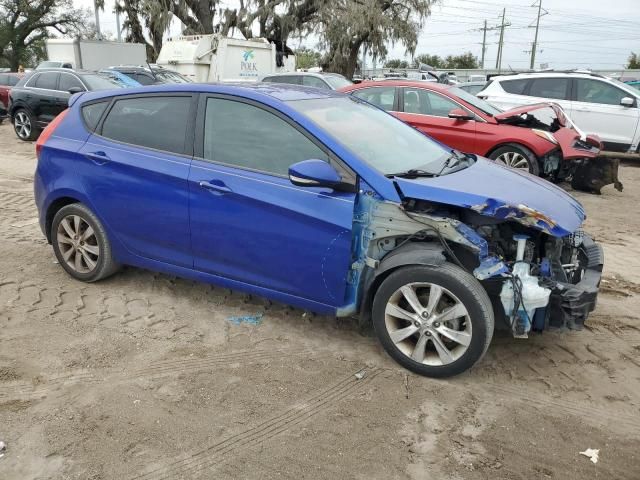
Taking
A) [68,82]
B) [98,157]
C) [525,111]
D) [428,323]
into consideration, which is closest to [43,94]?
[68,82]

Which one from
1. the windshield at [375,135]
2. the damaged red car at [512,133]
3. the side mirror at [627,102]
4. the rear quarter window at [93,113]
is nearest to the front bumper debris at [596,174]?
the damaged red car at [512,133]

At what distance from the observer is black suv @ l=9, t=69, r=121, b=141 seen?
11625mm

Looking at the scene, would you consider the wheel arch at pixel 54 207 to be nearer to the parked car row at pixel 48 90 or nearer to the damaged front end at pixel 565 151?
the damaged front end at pixel 565 151

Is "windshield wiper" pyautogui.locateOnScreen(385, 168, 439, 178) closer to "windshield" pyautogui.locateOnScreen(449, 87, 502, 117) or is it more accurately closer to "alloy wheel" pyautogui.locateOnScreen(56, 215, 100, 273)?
"alloy wheel" pyautogui.locateOnScreen(56, 215, 100, 273)

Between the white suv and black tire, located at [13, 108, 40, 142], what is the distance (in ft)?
32.1

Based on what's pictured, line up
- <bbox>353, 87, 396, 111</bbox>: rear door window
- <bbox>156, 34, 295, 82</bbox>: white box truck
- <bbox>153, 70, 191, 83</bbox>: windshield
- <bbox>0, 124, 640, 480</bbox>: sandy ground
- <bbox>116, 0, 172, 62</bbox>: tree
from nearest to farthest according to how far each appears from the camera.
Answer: <bbox>0, 124, 640, 480</bbox>: sandy ground
<bbox>353, 87, 396, 111</bbox>: rear door window
<bbox>153, 70, 191, 83</bbox>: windshield
<bbox>156, 34, 295, 82</bbox>: white box truck
<bbox>116, 0, 172, 62</bbox>: tree

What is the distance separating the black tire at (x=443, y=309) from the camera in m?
3.12

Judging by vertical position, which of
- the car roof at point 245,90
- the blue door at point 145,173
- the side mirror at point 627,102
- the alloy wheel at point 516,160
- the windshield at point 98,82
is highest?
the car roof at point 245,90

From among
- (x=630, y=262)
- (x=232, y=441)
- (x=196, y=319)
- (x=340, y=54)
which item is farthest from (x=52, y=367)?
(x=340, y=54)

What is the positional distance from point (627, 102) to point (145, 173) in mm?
9798

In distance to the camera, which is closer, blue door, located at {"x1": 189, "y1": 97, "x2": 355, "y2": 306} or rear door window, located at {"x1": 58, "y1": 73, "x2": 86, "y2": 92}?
blue door, located at {"x1": 189, "y1": 97, "x2": 355, "y2": 306}

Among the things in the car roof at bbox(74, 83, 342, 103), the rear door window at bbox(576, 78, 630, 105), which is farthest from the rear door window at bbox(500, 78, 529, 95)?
the car roof at bbox(74, 83, 342, 103)

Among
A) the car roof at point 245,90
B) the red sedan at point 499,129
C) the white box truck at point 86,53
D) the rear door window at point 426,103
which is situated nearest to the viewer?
the car roof at point 245,90

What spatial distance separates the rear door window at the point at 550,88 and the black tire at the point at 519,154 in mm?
3503
